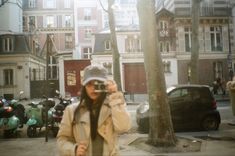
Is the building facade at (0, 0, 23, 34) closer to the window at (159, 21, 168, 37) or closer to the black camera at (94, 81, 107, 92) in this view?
the window at (159, 21, 168, 37)

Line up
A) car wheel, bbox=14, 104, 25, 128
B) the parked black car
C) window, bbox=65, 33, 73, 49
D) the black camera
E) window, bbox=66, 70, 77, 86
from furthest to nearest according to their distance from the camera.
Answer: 1. window, bbox=65, 33, 73, 49
2. window, bbox=66, 70, 77, 86
3. car wheel, bbox=14, 104, 25, 128
4. the parked black car
5. the black camera

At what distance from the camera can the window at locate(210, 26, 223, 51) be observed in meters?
40.0

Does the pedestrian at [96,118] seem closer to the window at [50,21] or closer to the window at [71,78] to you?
the window at [71,78]

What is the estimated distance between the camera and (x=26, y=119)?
1355 cm

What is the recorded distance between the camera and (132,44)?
3912 centimetres

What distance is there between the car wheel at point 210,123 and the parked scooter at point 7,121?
242 inches

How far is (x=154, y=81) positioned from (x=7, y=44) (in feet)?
111

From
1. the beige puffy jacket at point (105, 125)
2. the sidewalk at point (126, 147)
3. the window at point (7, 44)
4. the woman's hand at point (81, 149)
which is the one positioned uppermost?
the window at point (7, 44)

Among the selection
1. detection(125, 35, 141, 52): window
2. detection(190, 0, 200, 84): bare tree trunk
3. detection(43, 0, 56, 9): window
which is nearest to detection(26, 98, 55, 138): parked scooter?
detection(190, 0, 200, 84): bare tree trunk

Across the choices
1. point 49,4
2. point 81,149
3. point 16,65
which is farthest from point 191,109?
point 49,4

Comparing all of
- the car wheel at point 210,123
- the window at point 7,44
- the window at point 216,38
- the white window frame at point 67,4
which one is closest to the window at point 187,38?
the window at point 216,38

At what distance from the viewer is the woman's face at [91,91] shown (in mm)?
3100

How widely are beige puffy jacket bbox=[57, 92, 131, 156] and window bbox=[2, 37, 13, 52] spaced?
39.2m

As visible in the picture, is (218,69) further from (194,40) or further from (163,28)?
(194,40)
